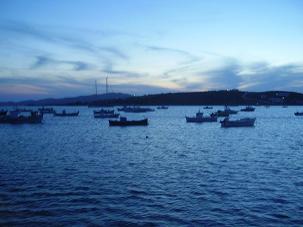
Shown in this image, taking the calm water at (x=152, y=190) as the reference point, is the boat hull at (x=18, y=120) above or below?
above

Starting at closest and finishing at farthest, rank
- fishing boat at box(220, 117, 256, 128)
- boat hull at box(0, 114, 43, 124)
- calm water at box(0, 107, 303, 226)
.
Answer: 1. calm water at box(0, 107, 303, 226)
2. fishing boat at box(220, 117, 256, 128)
3. boat hull at box(0, 114, 43, 124)

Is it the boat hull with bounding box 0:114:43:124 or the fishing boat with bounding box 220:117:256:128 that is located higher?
the boat hull with bounding box 0:114:43:124

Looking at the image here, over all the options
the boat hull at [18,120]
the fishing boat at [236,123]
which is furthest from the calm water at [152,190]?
the boat hull at [18,120]

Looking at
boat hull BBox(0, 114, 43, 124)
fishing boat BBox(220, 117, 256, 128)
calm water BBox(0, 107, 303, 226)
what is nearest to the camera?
calm water BBox(0, 107, 303, 226)

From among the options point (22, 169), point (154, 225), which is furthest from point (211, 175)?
point (22, 169)

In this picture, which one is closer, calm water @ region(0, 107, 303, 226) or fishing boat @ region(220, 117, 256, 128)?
calm water @ region(0, 107, 303, 226)

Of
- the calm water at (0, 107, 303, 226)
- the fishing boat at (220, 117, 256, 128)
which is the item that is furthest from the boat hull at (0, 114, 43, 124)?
the calm water at (0, 107, 303, 226)

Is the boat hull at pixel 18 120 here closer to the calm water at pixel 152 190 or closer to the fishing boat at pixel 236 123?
the fishing boat at pixel 236 123

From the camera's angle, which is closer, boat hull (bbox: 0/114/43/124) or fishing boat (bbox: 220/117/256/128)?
fishing boat (bbox: 220/117/256/128)

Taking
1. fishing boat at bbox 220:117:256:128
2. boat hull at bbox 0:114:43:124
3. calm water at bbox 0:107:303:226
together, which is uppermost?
boat hull at bbox 0:114:43:124

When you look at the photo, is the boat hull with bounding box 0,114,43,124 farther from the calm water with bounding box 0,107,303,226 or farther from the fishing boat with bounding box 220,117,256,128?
the calm water with bounding box 0,107,303,226

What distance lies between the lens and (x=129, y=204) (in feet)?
66.1

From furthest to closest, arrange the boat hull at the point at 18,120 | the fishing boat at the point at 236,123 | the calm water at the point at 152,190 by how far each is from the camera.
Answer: the boat hull at the point at 18,120 → the fishing boat at the point at 236,123 → the calm water at the point at 152,190

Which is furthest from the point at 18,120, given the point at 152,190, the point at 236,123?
the point at 152,190
